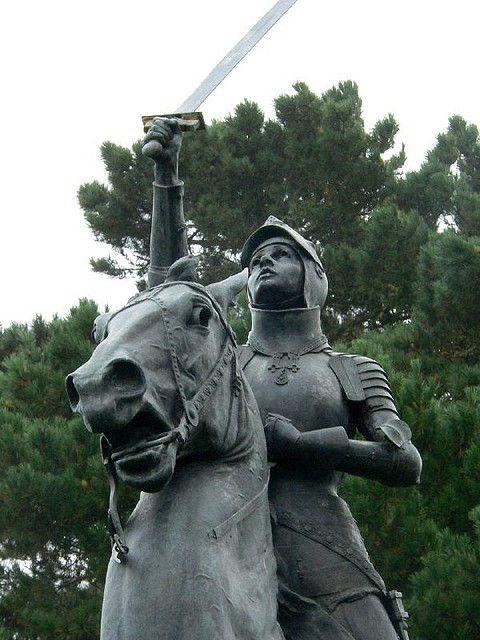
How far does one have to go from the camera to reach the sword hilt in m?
3.74

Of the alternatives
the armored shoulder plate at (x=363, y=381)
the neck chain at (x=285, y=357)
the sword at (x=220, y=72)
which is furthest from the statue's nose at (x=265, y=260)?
the sword at (x=220, y=72)

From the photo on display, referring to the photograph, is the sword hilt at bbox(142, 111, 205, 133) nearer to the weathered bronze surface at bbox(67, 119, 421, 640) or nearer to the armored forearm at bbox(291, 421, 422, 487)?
the weathered bronze surface at bbox(67, 119, 421, 640)

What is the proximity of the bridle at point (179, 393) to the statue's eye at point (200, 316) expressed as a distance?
69 mm

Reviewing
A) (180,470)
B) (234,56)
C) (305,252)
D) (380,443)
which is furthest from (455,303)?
(180,470)

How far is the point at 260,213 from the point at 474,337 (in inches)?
182

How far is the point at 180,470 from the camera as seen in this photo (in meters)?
3.16

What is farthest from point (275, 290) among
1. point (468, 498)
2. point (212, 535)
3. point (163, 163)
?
point (468, 498)

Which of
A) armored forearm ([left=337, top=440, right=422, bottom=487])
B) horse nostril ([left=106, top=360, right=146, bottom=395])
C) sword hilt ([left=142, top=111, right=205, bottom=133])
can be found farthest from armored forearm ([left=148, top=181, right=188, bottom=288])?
horse nostril ([left=106, top=360, right=146, bottom=395])

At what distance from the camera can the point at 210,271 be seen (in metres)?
15.6

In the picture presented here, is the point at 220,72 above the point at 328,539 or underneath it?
above

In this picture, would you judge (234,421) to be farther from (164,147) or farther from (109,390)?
(164,147)

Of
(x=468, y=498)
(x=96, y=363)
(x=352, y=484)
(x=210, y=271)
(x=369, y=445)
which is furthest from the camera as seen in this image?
(x=210, y=271)

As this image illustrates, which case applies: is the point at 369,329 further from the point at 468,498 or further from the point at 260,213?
the point at 468,498

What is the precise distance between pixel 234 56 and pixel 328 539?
205 cm
